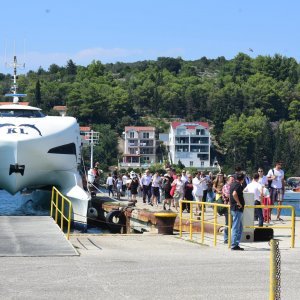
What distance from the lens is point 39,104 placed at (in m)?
200

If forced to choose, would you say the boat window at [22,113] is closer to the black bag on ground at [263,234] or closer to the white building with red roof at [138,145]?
the black bag on ground at [263,234]

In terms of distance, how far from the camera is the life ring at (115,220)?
94.6ft

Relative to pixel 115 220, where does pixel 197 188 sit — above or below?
above

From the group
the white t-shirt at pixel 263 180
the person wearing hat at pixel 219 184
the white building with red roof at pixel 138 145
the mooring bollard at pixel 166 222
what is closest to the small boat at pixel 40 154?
the person wearing hat at pixel 219 184

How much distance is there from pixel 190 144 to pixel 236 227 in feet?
522

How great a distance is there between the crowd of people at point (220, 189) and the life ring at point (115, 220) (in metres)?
1.57

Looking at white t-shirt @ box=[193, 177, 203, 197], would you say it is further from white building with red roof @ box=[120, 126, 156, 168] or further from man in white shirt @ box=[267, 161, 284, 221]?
white building with red roof @ box=[120, 126, 156, 168]

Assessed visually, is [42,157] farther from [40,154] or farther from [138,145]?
[138,145]

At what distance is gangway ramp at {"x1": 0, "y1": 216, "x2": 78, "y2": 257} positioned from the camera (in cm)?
1616

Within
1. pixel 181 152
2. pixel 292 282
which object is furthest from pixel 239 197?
pixel 181 152

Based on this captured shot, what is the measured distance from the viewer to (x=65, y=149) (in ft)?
95.2

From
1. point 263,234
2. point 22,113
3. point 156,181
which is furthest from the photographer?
point 156,181

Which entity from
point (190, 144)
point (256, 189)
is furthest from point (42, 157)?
point (190, 144)

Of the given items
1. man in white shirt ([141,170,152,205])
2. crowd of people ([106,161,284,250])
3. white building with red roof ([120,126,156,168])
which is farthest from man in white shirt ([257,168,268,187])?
white building with red roof ([120,126,156,168])
